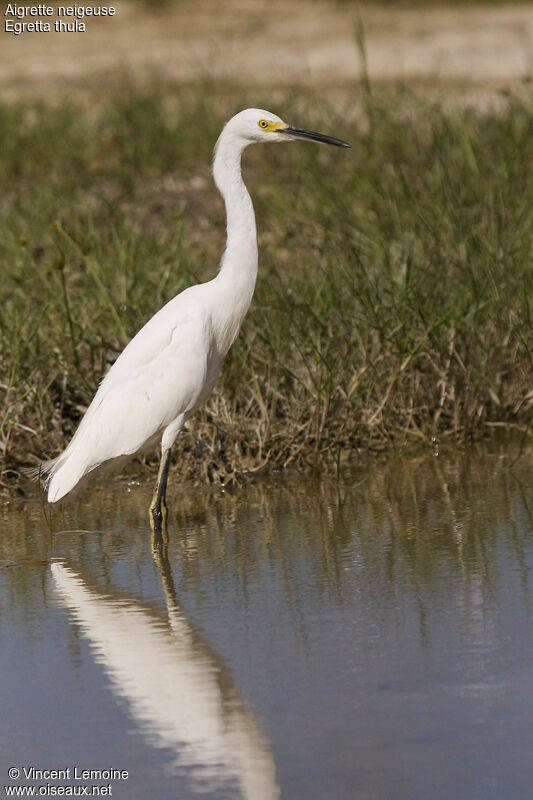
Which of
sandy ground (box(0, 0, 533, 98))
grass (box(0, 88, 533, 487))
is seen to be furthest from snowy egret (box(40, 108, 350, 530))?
sandy ground (box(0, 0, 533, 98))

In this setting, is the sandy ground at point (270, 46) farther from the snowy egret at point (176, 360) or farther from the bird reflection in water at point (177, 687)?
the bird reflection in water at point (177, 687)

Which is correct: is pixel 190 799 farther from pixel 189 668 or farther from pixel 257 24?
pixel 257 24

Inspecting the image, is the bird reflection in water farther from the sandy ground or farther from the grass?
the sandy ground

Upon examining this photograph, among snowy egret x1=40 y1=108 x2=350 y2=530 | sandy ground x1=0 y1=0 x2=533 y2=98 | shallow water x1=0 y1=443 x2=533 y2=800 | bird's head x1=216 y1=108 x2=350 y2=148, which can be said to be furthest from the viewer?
sandy ground x1=0 y1=0 x2=533 y2=98

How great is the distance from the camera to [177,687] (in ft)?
11.4

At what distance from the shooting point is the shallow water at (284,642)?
2928mm

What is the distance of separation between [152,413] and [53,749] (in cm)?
220

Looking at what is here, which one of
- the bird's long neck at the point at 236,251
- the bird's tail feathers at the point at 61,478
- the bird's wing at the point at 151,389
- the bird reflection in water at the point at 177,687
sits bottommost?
the bird reflection in water at the point at 177,687

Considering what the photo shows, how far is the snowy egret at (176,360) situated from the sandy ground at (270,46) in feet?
26.5

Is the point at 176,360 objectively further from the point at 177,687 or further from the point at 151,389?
the point at 177,687

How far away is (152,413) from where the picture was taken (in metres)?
5.20

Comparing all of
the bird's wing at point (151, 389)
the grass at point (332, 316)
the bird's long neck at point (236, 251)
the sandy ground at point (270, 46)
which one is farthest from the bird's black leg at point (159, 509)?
the sandy ground at point (270, 46)

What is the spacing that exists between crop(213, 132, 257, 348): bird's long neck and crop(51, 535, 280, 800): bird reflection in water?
1.21 meters

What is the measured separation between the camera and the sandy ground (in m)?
14.8
